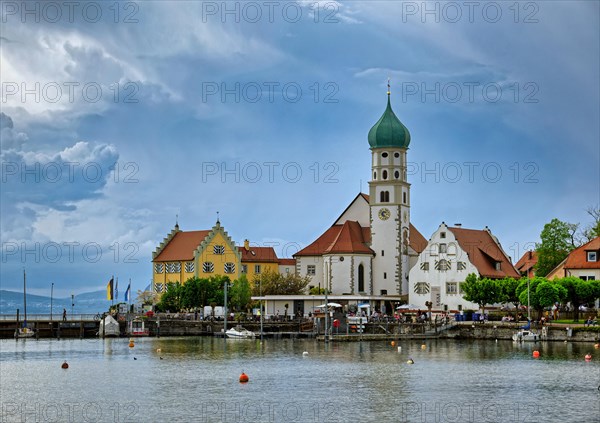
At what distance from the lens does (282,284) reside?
133000 mm

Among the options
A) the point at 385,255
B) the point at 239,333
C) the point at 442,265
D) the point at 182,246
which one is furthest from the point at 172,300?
the point at 442,265

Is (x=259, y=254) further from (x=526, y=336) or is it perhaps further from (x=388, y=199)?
(x=526, y=336)

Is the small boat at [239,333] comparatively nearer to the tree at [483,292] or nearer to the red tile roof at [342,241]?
the red tile roof at [342,241]

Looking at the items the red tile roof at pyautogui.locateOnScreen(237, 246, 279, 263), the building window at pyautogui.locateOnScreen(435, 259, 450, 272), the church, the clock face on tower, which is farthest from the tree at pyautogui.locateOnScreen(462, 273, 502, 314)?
the red tile roof at pyautogui.locateOnScreen(237, 246, 279, 263)

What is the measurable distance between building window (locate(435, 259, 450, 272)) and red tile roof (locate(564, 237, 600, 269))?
15067mm

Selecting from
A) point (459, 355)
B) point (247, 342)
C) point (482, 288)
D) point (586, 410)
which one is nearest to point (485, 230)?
point (482, 288)

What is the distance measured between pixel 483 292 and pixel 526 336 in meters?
13.6

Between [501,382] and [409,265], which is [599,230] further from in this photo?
[501,382]

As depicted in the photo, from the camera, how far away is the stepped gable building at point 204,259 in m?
143

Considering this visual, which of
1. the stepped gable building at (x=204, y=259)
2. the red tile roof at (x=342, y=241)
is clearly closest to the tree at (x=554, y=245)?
the red tile roof at (x=342, y=241)

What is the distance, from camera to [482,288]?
10912 cm

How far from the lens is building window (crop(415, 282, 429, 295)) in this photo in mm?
121875

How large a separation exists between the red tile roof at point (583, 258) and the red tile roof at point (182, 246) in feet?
175

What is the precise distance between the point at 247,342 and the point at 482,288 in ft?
80.5
